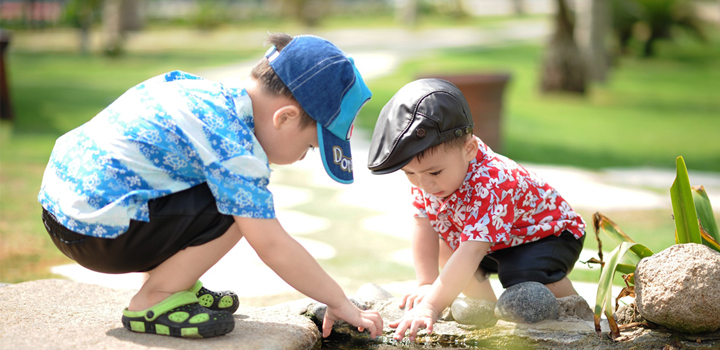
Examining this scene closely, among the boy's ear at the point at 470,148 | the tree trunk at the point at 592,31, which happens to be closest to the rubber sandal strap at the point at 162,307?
the boy's ear at the point at 470,148

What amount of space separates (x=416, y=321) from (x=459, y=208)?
40 centimetres

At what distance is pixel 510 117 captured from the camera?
8891 mm

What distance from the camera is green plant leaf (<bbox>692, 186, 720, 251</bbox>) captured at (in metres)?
2.04

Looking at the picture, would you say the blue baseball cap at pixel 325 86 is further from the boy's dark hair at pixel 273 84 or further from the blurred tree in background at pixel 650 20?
the blurred tree in background at pixel 650 20

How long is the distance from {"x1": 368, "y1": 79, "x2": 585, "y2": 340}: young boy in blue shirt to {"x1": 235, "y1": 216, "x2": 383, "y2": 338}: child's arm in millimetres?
170

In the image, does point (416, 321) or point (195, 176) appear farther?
point (416, 321)

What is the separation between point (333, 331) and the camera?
2195 millimetres

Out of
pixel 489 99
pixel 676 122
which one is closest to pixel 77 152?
pixel 489 99

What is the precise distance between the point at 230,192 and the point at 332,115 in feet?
1.16

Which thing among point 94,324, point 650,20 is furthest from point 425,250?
point 650,20

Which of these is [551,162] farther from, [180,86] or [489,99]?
[180,86]

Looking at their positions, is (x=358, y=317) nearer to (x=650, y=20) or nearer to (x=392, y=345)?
(x=392, y=345)

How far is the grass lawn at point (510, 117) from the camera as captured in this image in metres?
3.58

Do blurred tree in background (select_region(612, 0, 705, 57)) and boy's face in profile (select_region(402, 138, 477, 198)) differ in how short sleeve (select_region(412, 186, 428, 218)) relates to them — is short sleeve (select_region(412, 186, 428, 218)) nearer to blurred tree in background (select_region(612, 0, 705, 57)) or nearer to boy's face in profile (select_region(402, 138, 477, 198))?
boy's face in profile (select_region(402, 138, 477, 198))
